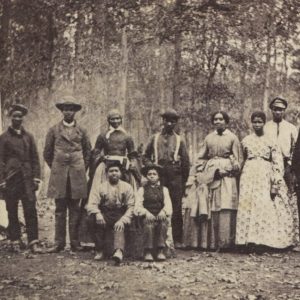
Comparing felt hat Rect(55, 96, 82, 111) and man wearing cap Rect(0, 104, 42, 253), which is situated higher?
felt hat Rect(55, 96, 82, 111)

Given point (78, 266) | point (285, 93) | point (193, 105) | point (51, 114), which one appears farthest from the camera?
point (285, 93)

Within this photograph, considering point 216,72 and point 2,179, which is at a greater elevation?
point 216,72

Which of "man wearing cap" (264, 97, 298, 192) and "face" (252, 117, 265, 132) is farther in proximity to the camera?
"man wearing cap" (264, 97, 298, 192)

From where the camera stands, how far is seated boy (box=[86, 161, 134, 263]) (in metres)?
7.21

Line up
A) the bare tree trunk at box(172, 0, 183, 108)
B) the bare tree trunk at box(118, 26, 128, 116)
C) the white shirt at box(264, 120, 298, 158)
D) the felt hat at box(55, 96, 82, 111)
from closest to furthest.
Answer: the felt hat at box(55, 96, 82, 111), the white shirt at box(264, 120, 298, 158), the bare tree trunk at box(118, 26, 128, 116), the bare tree trunk at box(172, 0, 183, 108)

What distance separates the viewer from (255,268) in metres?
6.95

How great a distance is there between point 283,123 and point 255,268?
8.50 ft

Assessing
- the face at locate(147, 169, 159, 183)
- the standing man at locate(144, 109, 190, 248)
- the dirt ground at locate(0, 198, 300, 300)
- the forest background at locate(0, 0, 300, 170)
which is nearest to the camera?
the dirt ground at locate(0, 198, 300, 300)

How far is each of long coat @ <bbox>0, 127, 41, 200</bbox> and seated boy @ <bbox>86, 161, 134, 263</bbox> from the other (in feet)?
3.15

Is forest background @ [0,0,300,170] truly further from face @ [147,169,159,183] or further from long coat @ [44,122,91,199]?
face @ [147,169,159,183]

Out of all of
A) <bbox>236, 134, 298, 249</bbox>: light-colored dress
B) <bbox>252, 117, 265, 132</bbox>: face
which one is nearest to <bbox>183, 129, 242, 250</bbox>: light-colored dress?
<bbox>236, 134, 298, 249</bbox>: light-colored dress

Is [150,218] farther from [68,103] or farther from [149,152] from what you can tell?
[68,103]

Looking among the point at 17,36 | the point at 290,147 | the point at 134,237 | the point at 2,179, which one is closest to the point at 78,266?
the point at 134,237

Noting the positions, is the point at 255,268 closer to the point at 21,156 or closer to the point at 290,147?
the point at 290,147
